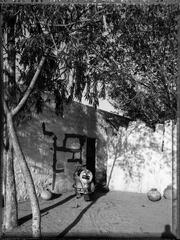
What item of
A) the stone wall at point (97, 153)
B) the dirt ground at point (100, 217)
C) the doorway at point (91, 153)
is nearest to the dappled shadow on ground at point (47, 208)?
the dirt ground at point (100, 217)

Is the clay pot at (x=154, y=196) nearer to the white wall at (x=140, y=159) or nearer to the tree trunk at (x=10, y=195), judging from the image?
the white wall at (x=140, y=159)

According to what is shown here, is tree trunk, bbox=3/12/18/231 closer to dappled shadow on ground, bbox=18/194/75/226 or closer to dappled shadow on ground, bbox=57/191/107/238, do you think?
dappled shadow on ground, bbox=18/194/75/226

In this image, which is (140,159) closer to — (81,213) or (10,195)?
(81,213)

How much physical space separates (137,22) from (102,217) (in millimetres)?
4116

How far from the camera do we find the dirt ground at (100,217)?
214 inches

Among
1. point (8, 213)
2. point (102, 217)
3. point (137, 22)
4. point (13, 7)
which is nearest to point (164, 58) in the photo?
point (137, 22)

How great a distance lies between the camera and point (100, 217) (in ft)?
21.2

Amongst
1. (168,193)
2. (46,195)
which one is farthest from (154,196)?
(46,195)

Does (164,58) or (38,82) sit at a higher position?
(164,58)

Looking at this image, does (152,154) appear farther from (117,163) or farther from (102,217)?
(102,217)

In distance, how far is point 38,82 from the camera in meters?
5.45

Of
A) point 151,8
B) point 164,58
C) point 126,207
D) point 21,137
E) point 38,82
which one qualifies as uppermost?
point 151,8

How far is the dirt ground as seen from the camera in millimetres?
5445

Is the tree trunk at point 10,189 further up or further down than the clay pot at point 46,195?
further up
